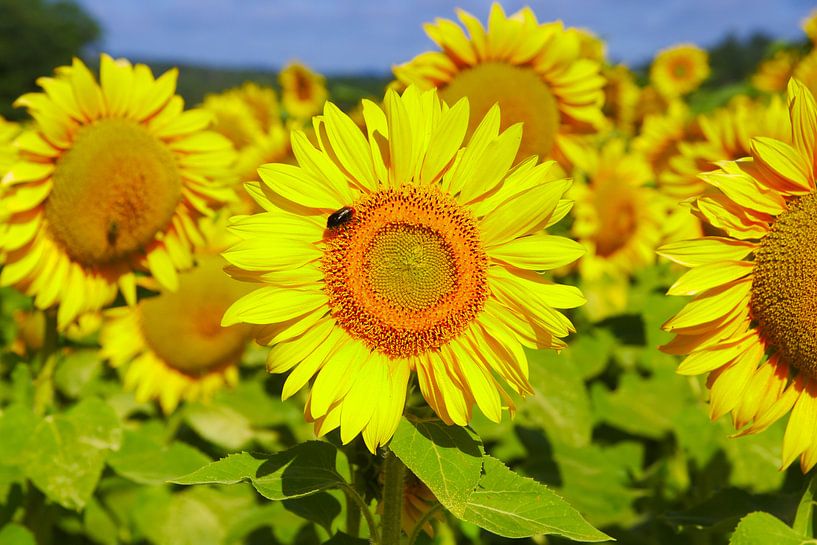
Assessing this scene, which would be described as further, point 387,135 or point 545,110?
point 545,110

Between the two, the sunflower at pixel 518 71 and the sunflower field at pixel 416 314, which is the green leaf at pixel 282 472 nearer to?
the sunflower field at pixel 416 314

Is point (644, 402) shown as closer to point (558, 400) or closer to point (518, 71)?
point (558, 400)

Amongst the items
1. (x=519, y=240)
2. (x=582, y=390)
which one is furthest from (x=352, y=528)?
(x=582, y=390)

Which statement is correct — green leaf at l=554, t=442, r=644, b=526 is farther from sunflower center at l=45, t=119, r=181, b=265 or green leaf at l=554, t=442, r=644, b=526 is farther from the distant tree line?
the distant tree line

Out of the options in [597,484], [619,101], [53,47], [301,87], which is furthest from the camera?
[53,47]

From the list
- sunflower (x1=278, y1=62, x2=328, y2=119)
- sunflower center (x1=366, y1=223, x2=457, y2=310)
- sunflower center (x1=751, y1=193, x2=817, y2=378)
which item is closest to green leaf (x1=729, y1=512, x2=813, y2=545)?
sunflower center (x1=751, y1=193, x2=817, y2=378)

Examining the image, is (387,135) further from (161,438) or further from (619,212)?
(619,212)

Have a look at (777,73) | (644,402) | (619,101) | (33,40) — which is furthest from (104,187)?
(33,40)

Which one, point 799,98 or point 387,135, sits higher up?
point 799,98
